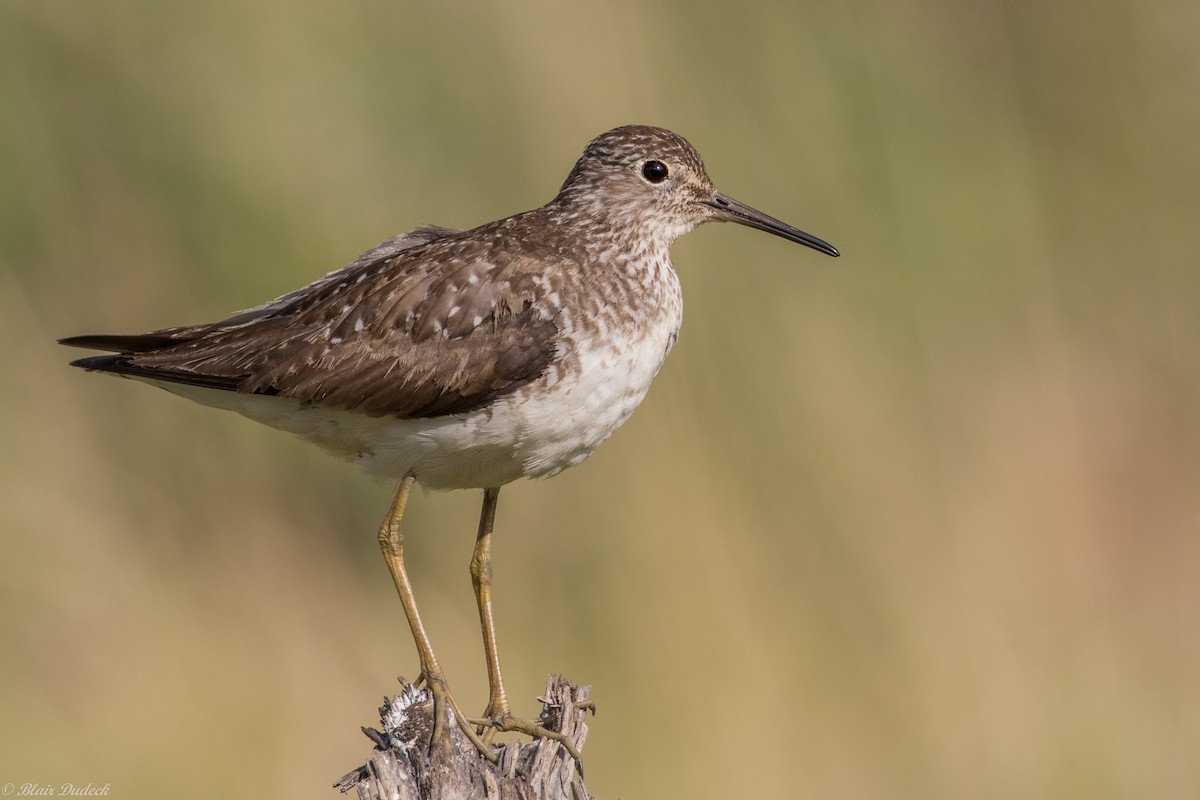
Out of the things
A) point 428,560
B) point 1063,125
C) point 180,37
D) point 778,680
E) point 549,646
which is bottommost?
point 778,680

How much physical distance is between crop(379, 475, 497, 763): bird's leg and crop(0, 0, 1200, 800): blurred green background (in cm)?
146

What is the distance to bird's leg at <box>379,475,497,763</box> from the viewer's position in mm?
5844

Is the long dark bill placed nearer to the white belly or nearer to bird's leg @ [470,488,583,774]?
the white belly

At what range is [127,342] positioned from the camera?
21.5 feet

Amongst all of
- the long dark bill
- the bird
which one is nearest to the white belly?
the bird

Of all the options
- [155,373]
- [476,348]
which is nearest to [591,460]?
[476,348]

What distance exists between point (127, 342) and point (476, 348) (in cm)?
175

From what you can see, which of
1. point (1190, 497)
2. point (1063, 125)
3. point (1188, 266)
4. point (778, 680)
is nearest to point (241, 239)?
point (778, 680)

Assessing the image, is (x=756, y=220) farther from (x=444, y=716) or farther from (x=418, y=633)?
(x=444, y=716)

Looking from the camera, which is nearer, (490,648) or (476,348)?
(476,348)

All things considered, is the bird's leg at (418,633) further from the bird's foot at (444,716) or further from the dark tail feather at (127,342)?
the dark tail feather at (127,342)

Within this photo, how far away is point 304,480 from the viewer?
812 centimetres

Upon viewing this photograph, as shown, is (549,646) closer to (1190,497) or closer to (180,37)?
(180,37)

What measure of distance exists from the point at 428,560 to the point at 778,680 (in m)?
2.14
